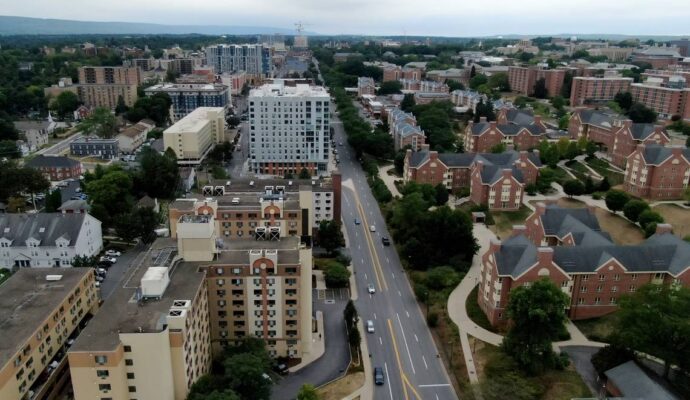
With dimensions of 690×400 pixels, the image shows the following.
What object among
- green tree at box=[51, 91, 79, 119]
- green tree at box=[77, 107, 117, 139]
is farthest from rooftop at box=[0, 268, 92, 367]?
green tree at box=[51, 91, 79, 119]

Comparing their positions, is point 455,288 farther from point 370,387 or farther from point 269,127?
point 269,127

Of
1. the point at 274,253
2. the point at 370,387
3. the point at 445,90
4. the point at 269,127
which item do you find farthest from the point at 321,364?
the point at 445,90

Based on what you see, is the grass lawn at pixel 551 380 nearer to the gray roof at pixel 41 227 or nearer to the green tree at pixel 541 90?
the gray roof at pixel 41 227

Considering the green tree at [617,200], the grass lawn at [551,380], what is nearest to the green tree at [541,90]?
the green tree at [617,200]

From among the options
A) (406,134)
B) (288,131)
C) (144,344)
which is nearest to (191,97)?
(288,131)

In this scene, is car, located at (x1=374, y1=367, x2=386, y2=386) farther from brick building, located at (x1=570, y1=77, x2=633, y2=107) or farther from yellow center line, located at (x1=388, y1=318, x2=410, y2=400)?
brick building, located at (x1=570, y1=77, x2=633, y2=107)
